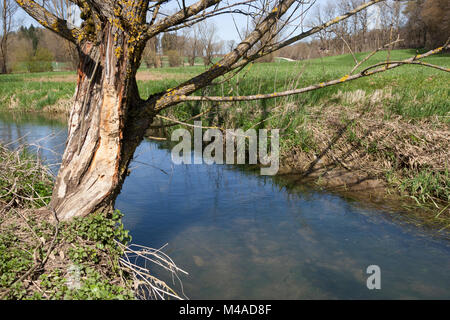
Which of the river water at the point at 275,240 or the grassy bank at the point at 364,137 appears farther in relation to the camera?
the grassy bank at the point at 364,137

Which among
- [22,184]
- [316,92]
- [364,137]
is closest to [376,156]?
[364,137]

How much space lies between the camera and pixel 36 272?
2688mm

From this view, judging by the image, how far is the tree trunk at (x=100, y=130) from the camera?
292 cm

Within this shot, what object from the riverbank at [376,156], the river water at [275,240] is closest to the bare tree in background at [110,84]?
the river water at [275,240]

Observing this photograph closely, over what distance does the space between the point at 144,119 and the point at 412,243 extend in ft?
10.1

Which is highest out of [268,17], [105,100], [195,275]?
[268,17]

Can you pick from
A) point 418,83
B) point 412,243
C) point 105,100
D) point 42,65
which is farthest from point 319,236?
point 42,65

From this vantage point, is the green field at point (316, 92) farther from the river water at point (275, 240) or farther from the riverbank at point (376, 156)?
the river water at point (275, 240)

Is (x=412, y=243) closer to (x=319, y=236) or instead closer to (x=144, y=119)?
(x=319, y=236)

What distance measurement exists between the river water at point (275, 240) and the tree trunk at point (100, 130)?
1.01 metres

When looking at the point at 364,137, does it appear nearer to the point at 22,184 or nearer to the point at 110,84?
the point at 110,84

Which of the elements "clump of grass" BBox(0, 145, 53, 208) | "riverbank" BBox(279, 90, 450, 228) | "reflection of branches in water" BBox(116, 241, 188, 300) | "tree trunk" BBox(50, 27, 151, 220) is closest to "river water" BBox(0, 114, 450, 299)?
"reflection of branches in water" BBox(116, 241, 188, 300)

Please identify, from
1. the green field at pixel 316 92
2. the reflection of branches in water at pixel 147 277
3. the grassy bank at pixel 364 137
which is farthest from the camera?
the green field at pixel 316 92

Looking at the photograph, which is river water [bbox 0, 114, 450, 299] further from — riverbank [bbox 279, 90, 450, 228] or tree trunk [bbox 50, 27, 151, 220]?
tree trunk [bbox 50, 27, 151, 220]
